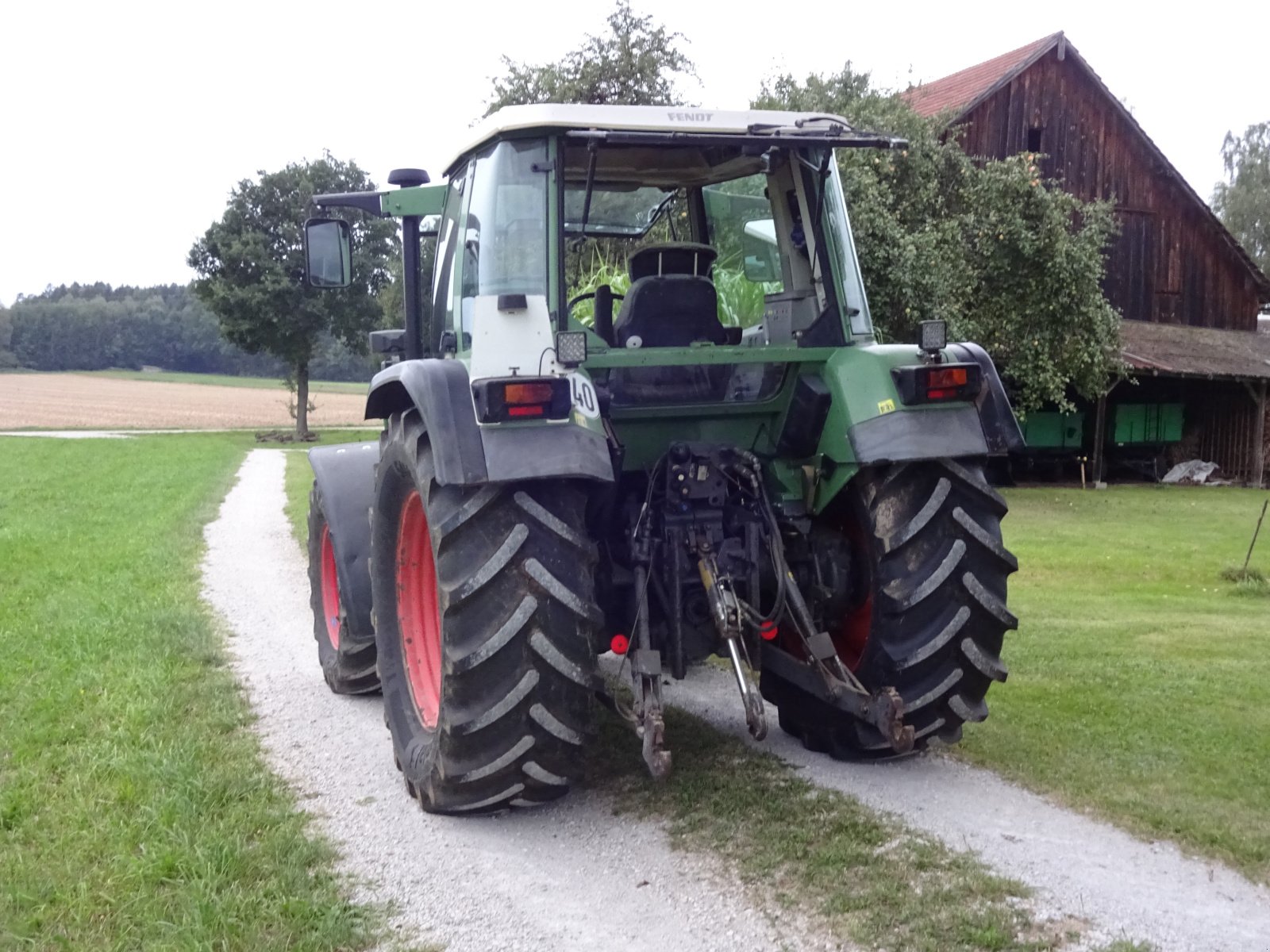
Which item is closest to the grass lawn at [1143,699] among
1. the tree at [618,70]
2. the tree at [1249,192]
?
the tree at [618,70]

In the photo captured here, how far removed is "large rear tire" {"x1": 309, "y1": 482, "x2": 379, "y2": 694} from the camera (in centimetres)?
602

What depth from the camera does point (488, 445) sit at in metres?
4.02

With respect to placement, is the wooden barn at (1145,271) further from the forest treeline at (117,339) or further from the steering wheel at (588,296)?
the forest treeline at (117,339)

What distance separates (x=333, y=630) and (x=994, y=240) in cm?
1366

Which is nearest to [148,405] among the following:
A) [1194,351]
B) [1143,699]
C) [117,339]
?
[117,339]

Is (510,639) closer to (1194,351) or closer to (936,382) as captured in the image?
(936,382)

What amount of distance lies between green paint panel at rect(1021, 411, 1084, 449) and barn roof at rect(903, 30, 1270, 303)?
Answer: 598 centimetres

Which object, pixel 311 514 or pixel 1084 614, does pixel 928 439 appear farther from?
pixel 1084 614

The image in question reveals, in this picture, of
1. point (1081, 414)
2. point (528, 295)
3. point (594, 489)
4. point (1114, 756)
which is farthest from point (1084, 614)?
point (1081, 414)

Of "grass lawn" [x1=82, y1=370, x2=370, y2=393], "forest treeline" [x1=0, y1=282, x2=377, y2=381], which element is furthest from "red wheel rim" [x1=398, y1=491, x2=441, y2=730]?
"forest treeline" [x1=0, y1=282, x2=377, y2=381]

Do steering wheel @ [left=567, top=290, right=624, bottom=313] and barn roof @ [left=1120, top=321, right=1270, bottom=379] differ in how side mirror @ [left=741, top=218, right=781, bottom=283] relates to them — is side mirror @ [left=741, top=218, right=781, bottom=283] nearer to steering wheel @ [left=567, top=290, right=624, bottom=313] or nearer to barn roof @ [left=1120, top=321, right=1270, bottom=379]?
steering wheel @ [left=567, top=290, right=624, bottom=313]

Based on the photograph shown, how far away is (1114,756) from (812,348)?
212 centimetres

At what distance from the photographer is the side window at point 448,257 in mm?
5266

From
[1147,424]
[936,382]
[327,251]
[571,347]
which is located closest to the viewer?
[571,347]
